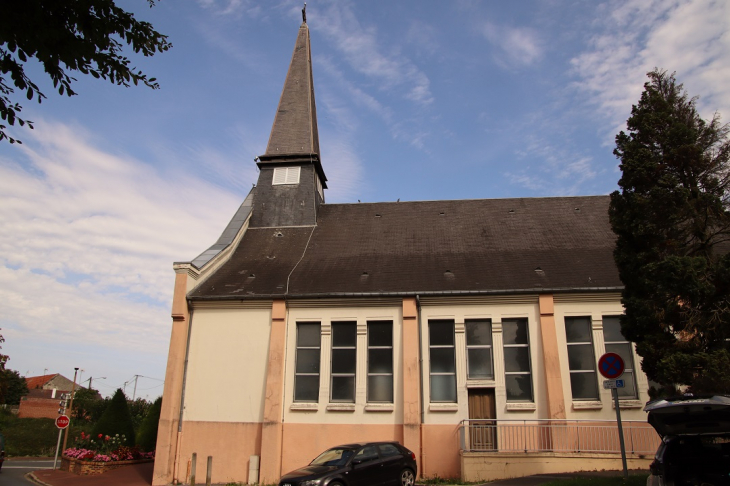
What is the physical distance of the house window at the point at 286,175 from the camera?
24.3m

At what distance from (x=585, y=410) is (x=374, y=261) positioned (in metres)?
8.53

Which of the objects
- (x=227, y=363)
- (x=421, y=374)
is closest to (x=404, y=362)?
(x=421, y=374)

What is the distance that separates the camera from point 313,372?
1764 centimetres

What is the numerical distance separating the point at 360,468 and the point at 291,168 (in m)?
16.0

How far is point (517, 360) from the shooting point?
17.0 m

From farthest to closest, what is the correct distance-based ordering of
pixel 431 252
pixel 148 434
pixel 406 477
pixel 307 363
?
pixel 148 434
pixel 431 252
pixel 307 363
pixel 406 477

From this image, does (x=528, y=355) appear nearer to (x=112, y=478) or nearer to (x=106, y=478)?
(x=112, y=478)

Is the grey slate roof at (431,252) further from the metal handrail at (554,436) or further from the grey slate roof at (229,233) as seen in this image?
the metal handrail at (554,436)

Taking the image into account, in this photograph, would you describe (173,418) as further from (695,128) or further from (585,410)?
(695,128)

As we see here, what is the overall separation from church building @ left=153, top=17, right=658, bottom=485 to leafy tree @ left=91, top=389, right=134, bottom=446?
21.0ft

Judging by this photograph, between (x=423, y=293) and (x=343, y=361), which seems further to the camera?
(x=343, y=361)

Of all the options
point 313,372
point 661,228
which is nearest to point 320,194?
point 313,372

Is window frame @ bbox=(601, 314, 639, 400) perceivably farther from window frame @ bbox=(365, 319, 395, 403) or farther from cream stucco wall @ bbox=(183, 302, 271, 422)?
cream stucco wall @ bbox=(183, 302, 271, 422)

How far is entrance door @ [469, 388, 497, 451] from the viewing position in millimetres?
15422
